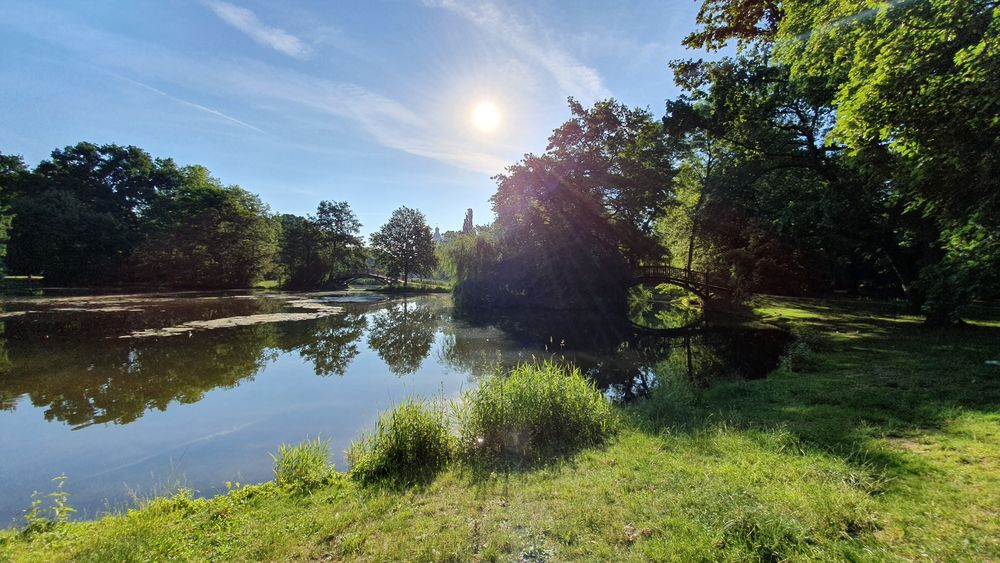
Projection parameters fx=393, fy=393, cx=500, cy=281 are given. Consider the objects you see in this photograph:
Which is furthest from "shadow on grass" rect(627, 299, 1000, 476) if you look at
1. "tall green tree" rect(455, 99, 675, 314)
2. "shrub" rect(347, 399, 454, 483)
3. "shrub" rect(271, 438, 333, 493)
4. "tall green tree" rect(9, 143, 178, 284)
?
"tall green tree" rect(9, 143, 178, 284)

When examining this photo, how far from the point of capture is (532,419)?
19.0 ft

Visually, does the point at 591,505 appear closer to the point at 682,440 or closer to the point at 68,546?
the point at 682,440

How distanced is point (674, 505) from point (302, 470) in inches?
164

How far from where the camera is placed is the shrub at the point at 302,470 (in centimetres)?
459

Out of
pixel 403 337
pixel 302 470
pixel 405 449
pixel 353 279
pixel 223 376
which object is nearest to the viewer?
pixel 302 470

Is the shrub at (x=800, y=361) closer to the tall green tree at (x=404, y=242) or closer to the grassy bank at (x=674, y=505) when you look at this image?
the grassy bank at (x=674, y=505)

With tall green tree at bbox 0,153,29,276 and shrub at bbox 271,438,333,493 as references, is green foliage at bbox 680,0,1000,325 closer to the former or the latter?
shrub at bbox 271,438,333,493

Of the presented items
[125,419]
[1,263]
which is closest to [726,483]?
[125,419]

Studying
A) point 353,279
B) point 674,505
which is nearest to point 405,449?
point 674,505

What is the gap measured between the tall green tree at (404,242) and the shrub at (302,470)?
4294 cm

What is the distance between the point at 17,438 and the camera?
620cm

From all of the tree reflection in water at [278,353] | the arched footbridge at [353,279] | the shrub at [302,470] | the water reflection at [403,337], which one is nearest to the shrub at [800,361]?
the tree reflection in water at [278,353]

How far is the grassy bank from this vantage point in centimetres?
276

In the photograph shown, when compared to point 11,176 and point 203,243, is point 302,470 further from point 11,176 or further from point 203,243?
point 11,176
